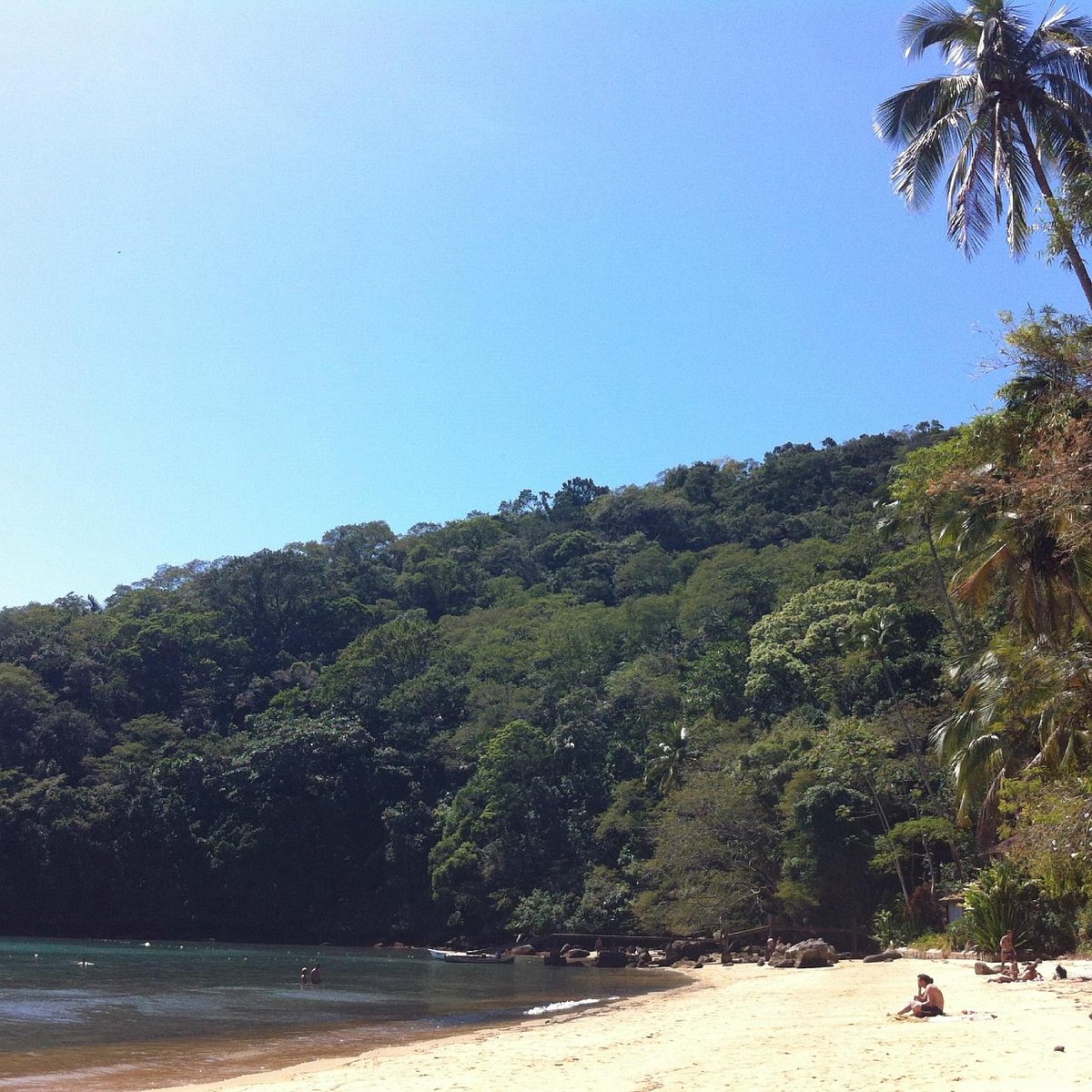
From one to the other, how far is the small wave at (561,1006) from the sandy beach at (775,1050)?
98.8 inches

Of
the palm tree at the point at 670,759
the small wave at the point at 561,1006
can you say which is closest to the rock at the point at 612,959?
the palm tree at the point at 670,759

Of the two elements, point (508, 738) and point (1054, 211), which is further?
point (508, 738)

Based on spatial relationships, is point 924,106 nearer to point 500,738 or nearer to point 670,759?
point 670,759

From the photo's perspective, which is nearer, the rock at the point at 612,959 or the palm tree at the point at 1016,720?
the palm tree at the point at 1016,720

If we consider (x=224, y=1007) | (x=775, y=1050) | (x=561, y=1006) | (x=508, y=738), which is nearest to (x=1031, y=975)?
(x=775, y=1050)

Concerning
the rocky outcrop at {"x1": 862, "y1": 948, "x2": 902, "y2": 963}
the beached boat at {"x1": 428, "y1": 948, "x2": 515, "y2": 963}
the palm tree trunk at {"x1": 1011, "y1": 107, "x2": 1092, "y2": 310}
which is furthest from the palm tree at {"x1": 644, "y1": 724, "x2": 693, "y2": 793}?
the palm tree trunk at {"x1": 1011, "y1": 107, "x2": 1092, "y2": 310}

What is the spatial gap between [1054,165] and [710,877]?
2661cm

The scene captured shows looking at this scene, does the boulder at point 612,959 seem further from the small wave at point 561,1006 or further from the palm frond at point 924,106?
the palm frond at point 924,106

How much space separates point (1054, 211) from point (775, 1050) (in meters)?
9.41

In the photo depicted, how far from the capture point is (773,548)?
69750mm

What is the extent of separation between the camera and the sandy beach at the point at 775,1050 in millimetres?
8969

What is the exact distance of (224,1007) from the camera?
23141mm

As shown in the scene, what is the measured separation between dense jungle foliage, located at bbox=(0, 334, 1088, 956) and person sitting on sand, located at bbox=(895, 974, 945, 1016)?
2111 mm

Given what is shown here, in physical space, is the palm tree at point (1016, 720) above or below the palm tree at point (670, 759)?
below
